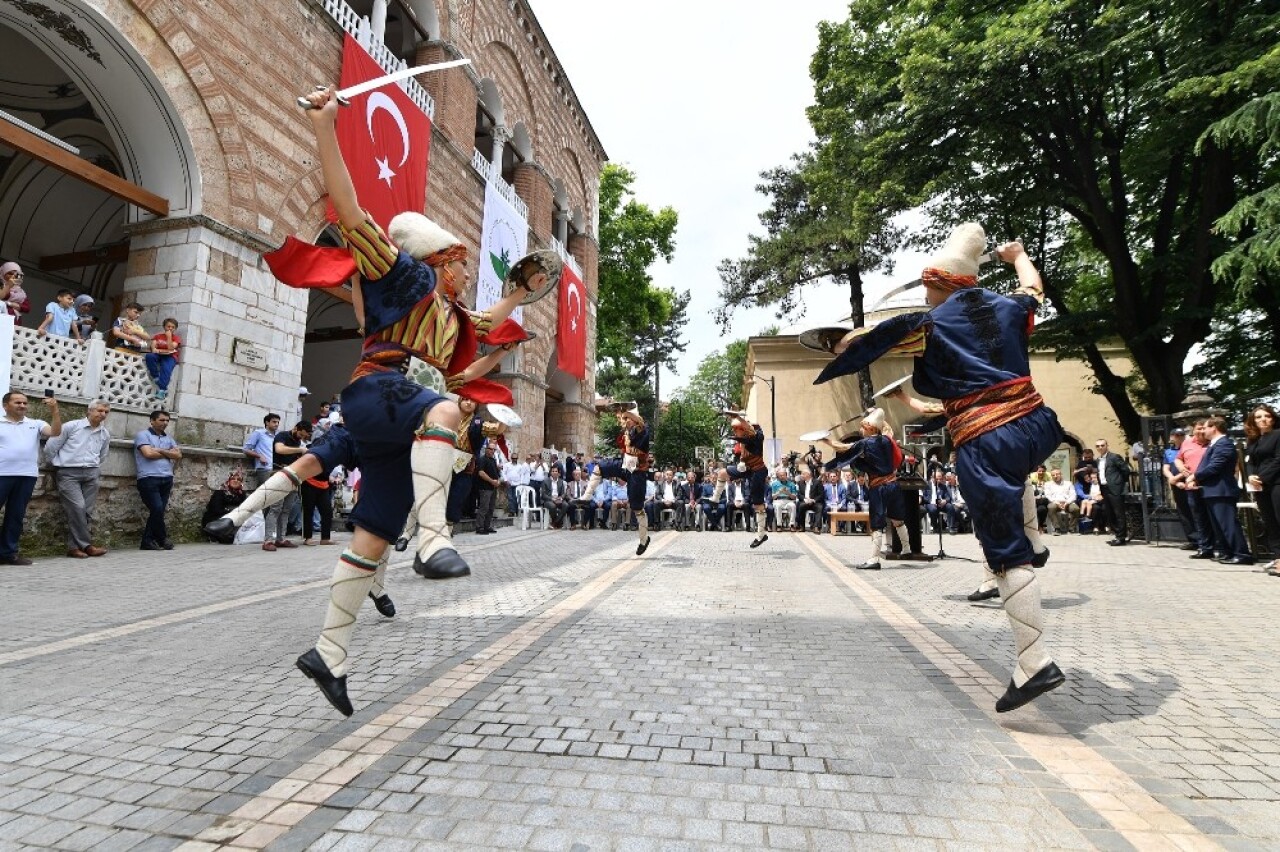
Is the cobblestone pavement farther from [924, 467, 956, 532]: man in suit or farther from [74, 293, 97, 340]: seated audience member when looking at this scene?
[924, 467, 956, 532]: man in suit

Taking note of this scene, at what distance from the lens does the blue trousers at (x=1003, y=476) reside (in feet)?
10.6

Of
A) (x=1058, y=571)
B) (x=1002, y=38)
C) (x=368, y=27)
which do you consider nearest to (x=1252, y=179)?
(x=1002, y=38)

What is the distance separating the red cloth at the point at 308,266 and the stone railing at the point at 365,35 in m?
12.5

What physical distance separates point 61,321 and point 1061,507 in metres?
21.1

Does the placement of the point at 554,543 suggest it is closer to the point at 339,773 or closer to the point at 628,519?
the point at 628,519

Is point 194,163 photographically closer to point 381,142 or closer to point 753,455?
point 381,142

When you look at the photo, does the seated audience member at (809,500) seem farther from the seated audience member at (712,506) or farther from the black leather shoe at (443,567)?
the black leather shoe at (443,567)

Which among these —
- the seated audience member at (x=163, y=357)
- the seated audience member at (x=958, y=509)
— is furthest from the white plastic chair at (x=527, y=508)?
the seated audience member at (x=958, y=509)

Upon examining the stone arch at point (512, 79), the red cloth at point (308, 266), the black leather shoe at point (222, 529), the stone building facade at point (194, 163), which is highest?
the stone arch at point (512, 79)

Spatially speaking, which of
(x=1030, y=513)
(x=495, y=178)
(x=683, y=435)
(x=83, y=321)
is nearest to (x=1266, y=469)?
(x=1030, y=513)

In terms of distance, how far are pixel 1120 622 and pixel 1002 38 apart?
15.5m

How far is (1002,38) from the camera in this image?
15.5m

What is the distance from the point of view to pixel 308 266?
3.22 m

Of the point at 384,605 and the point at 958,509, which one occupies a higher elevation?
the point at 958,509
